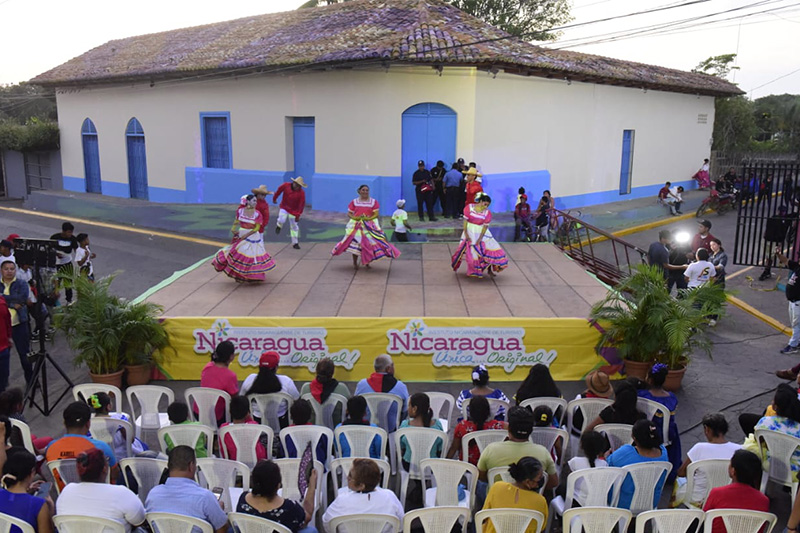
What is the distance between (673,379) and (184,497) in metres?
6.12

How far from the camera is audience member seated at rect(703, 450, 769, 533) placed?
4.45 metres

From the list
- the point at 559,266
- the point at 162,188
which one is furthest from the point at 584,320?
the point at 162,188

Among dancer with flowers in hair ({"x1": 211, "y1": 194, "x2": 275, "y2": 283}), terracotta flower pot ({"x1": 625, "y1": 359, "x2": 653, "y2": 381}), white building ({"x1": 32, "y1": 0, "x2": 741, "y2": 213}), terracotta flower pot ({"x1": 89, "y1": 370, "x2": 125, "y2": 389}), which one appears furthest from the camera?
white building ({"x1": 32, "y1": 0, "x2": 741, "y2": 213})

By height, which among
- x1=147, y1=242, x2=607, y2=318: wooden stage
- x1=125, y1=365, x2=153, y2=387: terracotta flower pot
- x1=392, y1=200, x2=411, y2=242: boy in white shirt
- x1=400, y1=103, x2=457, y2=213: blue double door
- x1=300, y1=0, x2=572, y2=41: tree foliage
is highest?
x1=300, y1=0, x2=572, y2=41: tree foliage

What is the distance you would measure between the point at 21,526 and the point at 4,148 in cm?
2892

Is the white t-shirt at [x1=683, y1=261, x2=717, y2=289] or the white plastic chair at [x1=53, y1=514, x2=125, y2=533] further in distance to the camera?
the white t-shirt at [x1=683, y1=261, x2=717, y2=289]

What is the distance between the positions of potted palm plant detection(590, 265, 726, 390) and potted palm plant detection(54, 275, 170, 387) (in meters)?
5.53

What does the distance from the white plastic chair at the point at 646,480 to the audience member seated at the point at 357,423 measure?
6.11 feet

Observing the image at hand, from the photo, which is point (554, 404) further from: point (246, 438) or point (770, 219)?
point (770, 219)

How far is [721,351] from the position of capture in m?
9.92

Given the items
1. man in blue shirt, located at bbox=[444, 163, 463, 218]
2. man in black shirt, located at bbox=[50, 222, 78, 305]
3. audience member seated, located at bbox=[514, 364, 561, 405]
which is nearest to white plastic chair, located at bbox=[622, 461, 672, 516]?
audience member seated, located at bbox=[514, 364, 561, 405]

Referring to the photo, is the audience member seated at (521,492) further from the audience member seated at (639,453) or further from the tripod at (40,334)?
the tripod at (40,334)

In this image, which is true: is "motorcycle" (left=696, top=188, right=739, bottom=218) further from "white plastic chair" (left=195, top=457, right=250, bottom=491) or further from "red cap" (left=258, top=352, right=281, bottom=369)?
"white plastic chair" (left=195, top=457, right=250, bottom=491)

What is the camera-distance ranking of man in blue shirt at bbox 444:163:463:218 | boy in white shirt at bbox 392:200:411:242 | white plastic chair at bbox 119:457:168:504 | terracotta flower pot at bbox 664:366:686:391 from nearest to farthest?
white plastic chair at bbox 119:457:168:504 → terracotta flower pot at bbox 664:366:686:391 → boy in white shirt at bbox 392:200:411:242 → man in blue shirt at bbox 444:163:463:218
